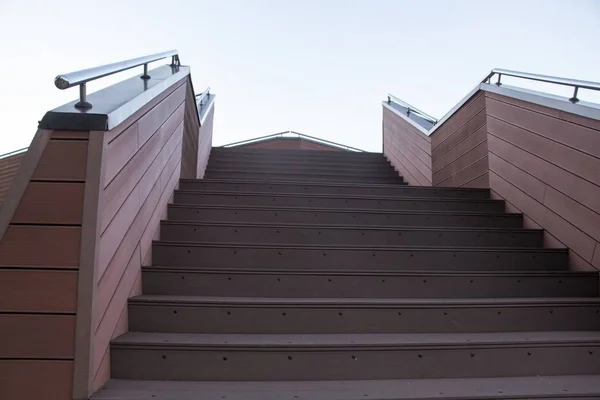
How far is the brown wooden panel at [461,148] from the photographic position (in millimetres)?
3327

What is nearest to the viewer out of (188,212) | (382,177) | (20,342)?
(20,342)

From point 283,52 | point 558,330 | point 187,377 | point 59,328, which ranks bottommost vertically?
point 187,377

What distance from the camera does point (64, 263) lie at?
118cm

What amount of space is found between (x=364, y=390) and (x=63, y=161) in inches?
49.8

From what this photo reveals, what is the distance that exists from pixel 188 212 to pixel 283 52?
693 centimetres

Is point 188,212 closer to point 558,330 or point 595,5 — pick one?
point 558,330

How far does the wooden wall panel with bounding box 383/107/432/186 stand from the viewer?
14.4ft

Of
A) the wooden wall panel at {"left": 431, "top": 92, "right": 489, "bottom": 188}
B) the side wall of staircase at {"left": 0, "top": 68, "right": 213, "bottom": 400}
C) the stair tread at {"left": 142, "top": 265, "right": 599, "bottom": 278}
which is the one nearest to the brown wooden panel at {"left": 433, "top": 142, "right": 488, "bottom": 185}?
the wooden wall panel at {"left": 431, "top": 92, "right": 489, "bottom": 188}

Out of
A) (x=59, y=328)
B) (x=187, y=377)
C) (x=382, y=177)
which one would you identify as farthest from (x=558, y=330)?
(x=382, y=177)

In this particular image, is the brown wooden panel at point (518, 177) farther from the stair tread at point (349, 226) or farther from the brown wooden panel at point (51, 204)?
the brown wooden panel at point (51, 204)

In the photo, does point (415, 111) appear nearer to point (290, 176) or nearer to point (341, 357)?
point (290, 176)

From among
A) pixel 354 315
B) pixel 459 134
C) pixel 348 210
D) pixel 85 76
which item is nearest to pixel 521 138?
pixel 459 134

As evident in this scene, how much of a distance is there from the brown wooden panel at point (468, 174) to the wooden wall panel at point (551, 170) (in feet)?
0.43

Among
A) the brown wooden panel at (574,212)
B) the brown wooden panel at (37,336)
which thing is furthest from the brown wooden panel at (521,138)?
the brown wooden panel at (37,336)
